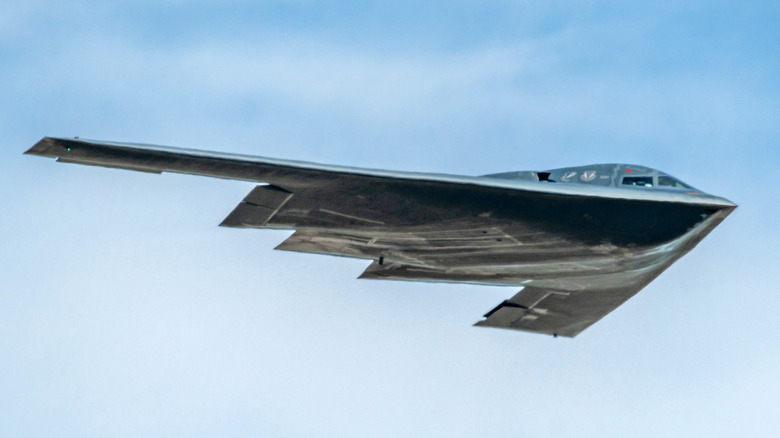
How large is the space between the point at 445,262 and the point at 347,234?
6.90ft

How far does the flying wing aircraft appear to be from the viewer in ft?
51.8

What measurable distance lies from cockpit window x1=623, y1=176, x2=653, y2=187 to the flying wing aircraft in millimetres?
16

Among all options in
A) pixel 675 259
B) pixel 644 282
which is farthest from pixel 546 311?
pixel 675 259

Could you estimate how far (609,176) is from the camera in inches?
698

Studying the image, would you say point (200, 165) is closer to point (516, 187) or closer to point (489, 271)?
point (516, 187)

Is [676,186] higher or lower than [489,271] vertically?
higher

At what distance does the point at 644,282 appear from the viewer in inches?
789

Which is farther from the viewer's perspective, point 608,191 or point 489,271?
point 489,271

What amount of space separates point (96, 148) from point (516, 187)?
20.1 feet

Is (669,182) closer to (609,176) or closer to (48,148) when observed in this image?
(609,176)

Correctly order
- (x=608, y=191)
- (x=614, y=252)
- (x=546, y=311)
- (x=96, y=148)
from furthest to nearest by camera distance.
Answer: (x=546, y=311), (x=614, y=252), (x=608, y=191), (x=96, y=148)

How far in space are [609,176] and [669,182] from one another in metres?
0.95

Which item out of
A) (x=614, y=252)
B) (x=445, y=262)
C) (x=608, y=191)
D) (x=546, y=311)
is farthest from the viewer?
(x=546, y=311)

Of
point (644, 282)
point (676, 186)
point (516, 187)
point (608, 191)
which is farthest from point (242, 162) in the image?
point (644, 282)
